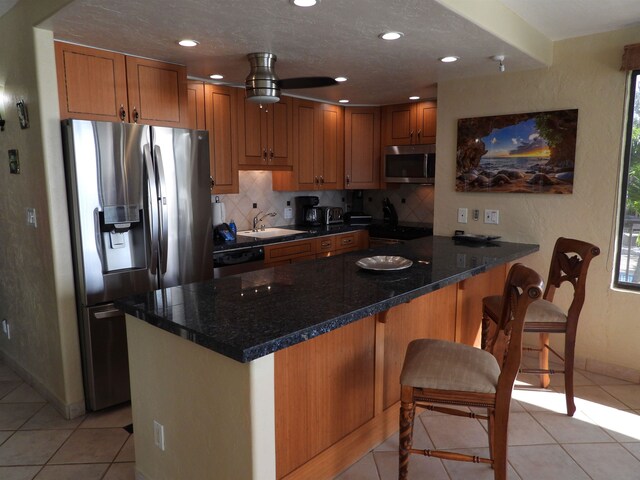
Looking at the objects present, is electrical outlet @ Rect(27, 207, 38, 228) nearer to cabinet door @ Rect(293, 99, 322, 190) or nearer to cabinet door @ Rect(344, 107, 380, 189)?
cabinet door @ Rect(293, 99, 322, 190)

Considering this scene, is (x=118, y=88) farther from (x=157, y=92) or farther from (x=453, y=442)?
(x=453, y=442)

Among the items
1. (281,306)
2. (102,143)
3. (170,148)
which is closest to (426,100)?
(170,148)

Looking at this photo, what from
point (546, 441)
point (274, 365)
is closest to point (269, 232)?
point (274, 365)

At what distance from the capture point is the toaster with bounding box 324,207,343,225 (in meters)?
4.88

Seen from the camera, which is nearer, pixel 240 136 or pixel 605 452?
pixel 605 452

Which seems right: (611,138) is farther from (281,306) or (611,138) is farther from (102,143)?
(102,143)

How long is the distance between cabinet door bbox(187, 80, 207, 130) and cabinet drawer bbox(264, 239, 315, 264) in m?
1.14

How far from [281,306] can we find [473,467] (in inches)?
50.6

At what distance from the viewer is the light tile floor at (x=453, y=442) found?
215 cm

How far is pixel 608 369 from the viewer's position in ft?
10.3

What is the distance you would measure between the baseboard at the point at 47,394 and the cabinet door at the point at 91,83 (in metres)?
1.69

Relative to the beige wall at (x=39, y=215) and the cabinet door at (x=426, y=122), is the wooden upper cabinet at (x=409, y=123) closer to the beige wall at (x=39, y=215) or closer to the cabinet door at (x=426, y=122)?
the cabinet door at (x=426, y=122)

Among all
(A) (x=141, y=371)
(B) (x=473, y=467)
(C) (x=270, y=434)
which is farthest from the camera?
(B) (x=473, y=467)

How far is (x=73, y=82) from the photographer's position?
2.58 metres
